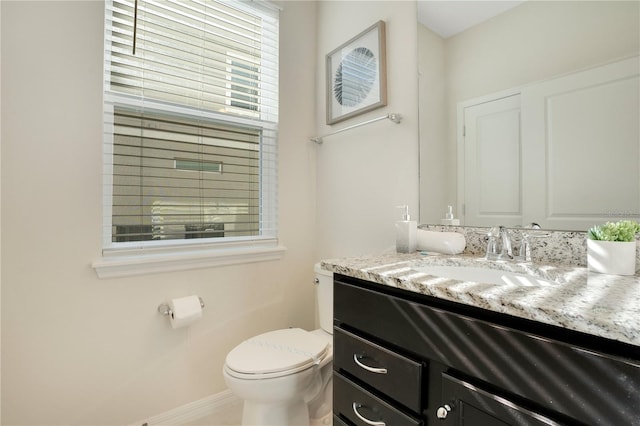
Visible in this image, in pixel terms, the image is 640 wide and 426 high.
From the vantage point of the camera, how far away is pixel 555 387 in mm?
534

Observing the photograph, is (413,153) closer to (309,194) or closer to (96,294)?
(309,194)

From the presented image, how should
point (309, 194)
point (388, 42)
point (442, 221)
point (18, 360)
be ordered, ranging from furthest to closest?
point (309, 194) → point (388, 42) → point (442, 221) → point (18, 360)

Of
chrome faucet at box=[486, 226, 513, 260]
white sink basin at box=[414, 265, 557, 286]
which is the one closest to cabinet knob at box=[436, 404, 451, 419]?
white sink basin at box=[414, 265, 557, 286]

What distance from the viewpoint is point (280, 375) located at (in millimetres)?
1201

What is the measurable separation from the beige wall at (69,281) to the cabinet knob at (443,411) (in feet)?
4.20

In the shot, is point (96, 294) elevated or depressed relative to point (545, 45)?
depressed

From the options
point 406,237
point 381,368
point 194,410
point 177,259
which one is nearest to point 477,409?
point 381,368

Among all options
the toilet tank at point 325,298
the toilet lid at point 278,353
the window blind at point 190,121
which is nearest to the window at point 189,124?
the window blind at point 190,121

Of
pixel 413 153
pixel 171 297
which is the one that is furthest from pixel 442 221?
pixel 171 297

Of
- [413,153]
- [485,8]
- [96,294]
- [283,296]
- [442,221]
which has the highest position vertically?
[485,8]

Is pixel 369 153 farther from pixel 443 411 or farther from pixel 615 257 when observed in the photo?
pixel 443 411

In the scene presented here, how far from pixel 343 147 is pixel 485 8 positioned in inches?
35.8

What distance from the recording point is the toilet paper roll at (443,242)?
1.19 meters

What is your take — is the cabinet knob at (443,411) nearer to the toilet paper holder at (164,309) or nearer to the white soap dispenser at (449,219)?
the white soap dispenser at (449,219)
